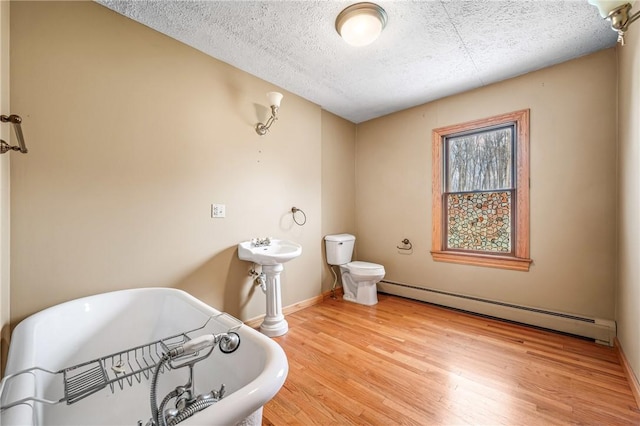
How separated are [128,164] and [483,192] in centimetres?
328

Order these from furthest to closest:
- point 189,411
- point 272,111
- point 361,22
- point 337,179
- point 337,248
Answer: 1. point 337,179
2. point 337,248
3. point 272,111
4. point 361,22
5. point 189,411

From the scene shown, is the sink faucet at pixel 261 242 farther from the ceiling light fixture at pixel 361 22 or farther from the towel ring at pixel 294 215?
the ceiling light fixture at pixel 361 22

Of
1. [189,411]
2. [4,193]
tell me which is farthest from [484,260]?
[4,193]

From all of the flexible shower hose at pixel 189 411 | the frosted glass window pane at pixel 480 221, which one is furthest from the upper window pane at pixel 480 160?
the flexible shower hose at pixel 189 411

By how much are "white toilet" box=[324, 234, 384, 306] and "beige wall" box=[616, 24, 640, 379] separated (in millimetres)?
1897

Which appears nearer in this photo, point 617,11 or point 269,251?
point 617,11

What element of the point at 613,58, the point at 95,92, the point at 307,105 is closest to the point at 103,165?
the point at 95,92

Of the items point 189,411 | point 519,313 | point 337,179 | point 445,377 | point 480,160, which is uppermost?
point 480,160

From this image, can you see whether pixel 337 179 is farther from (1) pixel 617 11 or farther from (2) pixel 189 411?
(2) pixel 189 411

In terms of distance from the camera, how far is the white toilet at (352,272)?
10.2 feet

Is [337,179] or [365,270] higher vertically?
[337,179]

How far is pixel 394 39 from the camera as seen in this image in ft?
6.64

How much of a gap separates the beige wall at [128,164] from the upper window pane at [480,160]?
2036 millimetres

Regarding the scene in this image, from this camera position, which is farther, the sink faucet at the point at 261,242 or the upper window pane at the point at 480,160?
the upper window pane at the point at 480,160
